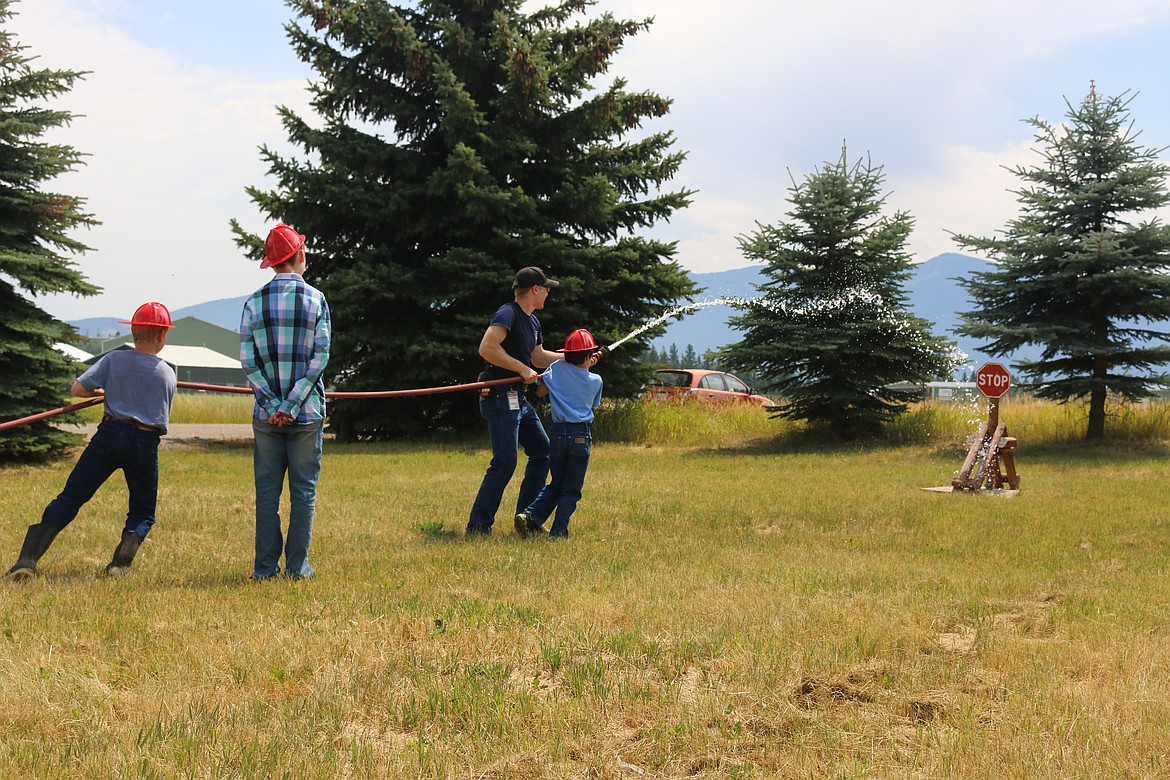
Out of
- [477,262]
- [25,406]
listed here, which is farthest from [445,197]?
[25,406]

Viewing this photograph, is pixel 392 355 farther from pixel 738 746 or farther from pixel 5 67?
pixel 738 746

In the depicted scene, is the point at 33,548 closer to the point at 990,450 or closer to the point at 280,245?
the point at 280,245

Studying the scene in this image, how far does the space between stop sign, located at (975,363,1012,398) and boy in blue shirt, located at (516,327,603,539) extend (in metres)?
7.41

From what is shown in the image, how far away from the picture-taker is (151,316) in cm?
652

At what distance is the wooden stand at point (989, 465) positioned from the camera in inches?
488

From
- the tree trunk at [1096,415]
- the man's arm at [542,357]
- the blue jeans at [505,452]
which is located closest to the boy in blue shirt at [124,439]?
the blue jeans at [505,452]

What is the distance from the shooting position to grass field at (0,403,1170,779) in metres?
3.41

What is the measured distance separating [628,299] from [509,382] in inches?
523

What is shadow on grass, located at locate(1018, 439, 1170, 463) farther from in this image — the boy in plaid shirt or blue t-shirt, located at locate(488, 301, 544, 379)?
the boy in plaid shirt

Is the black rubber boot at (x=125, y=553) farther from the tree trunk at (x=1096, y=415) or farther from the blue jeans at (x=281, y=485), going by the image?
the tree trunk at (x=1096, y=415)

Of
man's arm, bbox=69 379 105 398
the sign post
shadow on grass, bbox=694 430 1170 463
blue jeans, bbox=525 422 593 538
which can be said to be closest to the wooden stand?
the sign post

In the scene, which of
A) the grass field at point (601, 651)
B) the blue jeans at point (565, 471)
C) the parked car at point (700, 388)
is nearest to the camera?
the grass field at point (601, 651)

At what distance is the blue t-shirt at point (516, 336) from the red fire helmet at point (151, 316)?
2.44 metres

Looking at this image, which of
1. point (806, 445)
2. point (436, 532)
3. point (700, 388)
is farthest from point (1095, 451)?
point (436, 532)
